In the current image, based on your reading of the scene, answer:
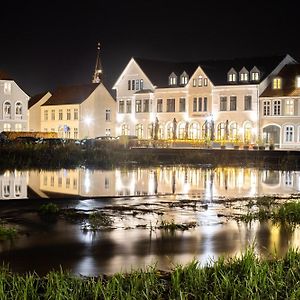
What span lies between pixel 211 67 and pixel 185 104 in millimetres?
5585

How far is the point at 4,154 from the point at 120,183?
51.5ft

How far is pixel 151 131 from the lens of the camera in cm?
8194

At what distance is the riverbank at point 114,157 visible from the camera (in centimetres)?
4328

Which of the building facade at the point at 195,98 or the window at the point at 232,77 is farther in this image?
the window at the point at 232,77

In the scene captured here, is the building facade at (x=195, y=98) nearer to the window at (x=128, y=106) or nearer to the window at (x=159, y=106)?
the window at (x=159, y=106)

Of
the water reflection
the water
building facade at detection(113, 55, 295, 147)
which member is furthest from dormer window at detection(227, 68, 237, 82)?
the water

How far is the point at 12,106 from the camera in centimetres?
9056

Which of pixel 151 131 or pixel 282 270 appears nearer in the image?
pixel 282 270

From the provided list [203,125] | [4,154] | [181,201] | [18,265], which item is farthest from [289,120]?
[18,265]

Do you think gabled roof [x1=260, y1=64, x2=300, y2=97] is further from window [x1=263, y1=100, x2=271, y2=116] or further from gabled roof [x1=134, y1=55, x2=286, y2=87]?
gabled roof [x1=134, y1=55, x2=286, y2=87]

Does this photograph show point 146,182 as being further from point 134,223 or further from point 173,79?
point 173,79

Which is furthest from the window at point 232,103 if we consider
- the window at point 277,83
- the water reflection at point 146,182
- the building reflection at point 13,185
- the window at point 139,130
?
the building reflection at point 13,185

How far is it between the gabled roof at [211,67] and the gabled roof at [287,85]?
1446 millimetres

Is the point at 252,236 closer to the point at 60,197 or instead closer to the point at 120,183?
the point at 60,197
